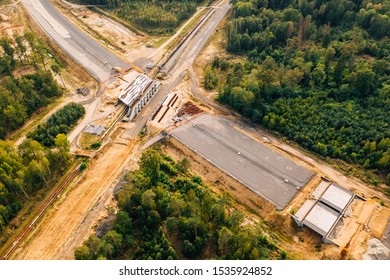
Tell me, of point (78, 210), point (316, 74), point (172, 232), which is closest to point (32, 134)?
point (78, 210)

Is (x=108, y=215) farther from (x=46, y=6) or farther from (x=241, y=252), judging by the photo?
(x=46, y=6)

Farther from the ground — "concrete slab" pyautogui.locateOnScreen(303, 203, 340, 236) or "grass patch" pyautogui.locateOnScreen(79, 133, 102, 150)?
"grass patch" pyautogui.locateOnScreen(79, 133, 102, 150)

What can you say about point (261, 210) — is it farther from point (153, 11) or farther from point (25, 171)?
point (153, 11)

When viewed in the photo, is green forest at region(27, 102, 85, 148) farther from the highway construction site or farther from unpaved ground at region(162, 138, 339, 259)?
unpaved ground at region(162, 138, 339, 259)

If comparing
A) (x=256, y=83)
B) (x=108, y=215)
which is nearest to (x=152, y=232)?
(x=108, y=215)

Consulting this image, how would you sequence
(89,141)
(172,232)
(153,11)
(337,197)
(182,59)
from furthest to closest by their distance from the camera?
(153,11)
(182,59)
(89,141)
(337,197)
(172,232)

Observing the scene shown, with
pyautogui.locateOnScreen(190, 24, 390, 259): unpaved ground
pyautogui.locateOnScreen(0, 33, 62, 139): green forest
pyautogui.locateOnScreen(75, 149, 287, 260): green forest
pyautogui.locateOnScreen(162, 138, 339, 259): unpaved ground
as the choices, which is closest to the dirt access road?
pyautogui.locateOnScreen(75, 149, 287, 260): green forest
